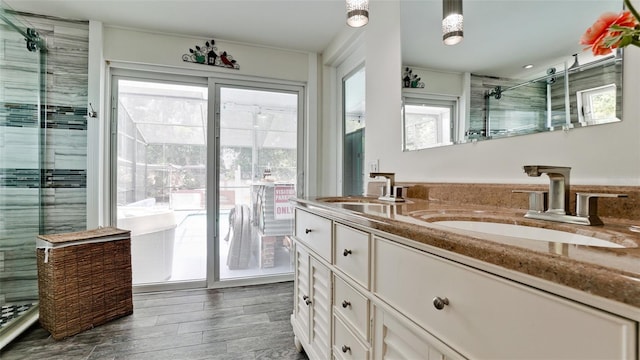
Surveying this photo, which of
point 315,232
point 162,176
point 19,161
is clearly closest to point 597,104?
point 315,232

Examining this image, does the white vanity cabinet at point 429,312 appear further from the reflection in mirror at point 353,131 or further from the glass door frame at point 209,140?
the glass door frame at point 209,140

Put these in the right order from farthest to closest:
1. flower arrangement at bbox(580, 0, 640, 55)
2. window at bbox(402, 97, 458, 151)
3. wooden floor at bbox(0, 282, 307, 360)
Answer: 1. wooden floor at bbox(0, 282, 307, 360)
2. window at bbox(402, 97, 458, 151)
3. flower arrangement at bbox(580, 0, 640, 55)

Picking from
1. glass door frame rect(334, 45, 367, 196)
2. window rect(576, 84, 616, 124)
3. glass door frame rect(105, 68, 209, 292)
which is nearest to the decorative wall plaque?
glass door frame rect(105, 68, 209, 292)

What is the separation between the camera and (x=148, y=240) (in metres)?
2.62

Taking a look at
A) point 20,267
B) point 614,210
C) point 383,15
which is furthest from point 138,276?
point 614,210

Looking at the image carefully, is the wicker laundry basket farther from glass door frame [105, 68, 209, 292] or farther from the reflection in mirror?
the reflection in mirror

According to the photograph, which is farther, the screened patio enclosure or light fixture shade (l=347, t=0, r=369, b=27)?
the screened patio enclosure

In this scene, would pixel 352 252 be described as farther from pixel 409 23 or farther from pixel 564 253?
pixel 409 23

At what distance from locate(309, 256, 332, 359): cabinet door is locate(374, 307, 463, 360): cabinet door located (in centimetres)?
39

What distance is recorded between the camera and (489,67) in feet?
3.73

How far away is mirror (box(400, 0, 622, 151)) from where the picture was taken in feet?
2.74

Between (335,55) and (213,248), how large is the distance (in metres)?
2.20

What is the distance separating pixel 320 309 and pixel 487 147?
101 cm

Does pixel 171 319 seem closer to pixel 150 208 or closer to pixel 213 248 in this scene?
Result: pixel 213 248
